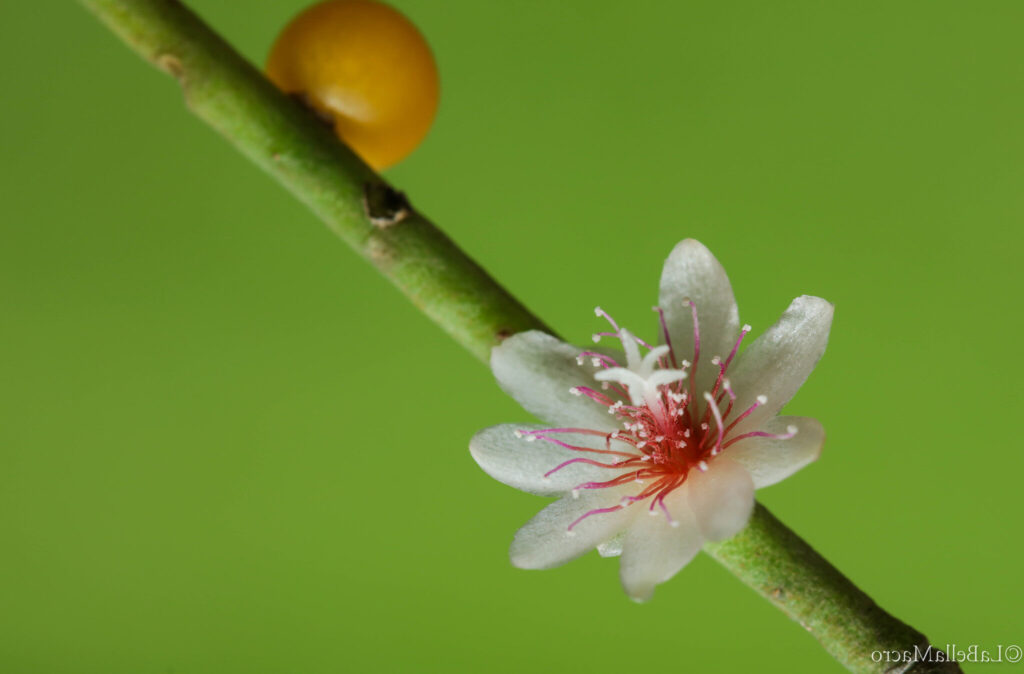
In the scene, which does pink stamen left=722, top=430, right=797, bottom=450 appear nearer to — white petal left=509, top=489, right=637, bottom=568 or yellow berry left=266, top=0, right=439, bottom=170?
white petal left=509, top=489, right=637, bottom=568

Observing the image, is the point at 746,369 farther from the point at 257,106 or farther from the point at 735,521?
the point at 257,106

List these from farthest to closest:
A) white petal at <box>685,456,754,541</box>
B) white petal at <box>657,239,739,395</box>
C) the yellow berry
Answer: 1. the yellow berry
2. white petal at <box>657,239,739,395</box>
3. white petal at <box>685,456,754,541</box>

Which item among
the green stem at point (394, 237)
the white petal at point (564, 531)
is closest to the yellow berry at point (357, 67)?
the green stem at point (394, 237)

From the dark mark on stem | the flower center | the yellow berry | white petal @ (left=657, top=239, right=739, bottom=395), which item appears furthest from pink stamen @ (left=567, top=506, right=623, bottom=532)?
the yellow berry

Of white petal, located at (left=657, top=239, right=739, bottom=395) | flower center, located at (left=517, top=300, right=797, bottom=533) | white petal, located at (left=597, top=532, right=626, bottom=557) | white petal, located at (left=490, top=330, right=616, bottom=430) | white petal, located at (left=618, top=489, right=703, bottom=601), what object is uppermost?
white petal, located at (left=657, top=239, right=739, bottom=395)

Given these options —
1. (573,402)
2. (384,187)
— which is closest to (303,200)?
(384,187)

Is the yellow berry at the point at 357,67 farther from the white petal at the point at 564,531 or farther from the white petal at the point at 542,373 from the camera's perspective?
the white petal at the point at 564,531

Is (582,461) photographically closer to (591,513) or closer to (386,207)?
(591,513)
